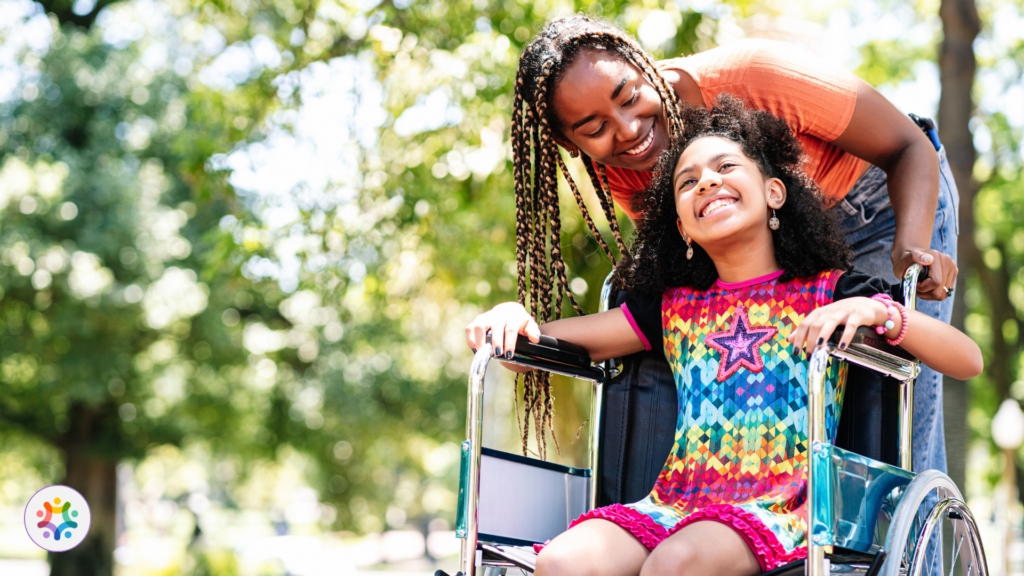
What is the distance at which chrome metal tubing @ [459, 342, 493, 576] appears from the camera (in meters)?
1.84

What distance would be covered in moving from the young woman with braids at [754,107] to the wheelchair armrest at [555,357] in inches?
9.0

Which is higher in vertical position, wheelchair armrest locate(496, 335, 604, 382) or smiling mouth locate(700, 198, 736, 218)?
smiling mouth locate(700, 198, 736, 218)

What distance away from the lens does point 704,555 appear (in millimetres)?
1657

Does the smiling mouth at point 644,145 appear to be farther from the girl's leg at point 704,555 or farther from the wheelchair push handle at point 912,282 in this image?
the girl's leg at point 704,555

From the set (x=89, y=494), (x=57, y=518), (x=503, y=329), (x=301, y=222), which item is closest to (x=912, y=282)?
(x=503, y=329)

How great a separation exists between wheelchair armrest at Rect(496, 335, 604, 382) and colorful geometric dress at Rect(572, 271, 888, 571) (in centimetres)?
20

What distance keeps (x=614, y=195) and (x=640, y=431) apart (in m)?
0.74

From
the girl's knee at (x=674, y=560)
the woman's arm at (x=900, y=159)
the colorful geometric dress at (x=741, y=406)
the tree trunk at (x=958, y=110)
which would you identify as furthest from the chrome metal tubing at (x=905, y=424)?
the tree trunk at (x=958, y=110)

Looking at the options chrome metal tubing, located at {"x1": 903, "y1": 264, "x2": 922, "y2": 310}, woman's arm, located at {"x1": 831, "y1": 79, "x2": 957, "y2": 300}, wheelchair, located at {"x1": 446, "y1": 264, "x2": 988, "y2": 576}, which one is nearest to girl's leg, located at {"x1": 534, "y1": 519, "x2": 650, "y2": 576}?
wheelchair, located at {"x1": 446, "y1": 264, "x2": 988, "y2": 576}

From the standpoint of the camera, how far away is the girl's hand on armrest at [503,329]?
77.2 inches

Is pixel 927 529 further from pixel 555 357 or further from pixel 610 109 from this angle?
pixel 610 109

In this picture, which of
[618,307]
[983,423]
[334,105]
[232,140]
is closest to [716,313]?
[618,307]

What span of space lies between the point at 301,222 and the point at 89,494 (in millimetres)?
6901

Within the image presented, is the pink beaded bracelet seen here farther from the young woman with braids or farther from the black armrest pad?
the black armrest pad
